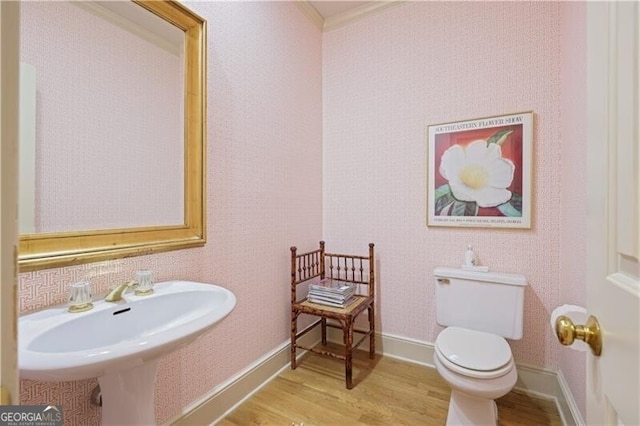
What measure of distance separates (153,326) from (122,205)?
527 mm

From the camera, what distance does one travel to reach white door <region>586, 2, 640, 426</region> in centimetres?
44

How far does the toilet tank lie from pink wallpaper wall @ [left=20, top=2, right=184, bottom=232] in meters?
1.65

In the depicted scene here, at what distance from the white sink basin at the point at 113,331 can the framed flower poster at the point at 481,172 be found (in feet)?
5.21

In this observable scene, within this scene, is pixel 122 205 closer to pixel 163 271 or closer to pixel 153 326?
pixel 163 271

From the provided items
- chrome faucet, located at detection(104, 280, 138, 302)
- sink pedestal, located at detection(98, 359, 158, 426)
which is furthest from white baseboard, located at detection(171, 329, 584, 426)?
chrome faucet, located at detection(104, 280, 138, 302)

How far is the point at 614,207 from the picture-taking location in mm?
492


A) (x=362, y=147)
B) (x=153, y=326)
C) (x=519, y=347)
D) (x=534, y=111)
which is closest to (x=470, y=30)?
(x=534, y=111)

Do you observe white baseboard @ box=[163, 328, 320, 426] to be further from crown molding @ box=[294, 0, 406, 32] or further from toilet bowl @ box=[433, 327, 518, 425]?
crown molding @ box=[294, 0, 406, 32]

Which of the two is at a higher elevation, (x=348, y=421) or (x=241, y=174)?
(x=241, y=174)

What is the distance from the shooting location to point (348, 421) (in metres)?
1.57

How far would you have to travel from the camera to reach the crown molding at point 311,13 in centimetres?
221

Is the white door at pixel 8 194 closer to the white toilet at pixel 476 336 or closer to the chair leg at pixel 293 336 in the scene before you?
the white toilet at pixel 476 336

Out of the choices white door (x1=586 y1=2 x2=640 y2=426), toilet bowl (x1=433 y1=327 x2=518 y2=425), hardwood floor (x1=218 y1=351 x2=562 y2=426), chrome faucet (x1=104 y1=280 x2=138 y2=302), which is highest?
white door (x1=586 y1=2 x2=640 y2=426)

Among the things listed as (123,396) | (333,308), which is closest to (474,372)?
(333,308)
